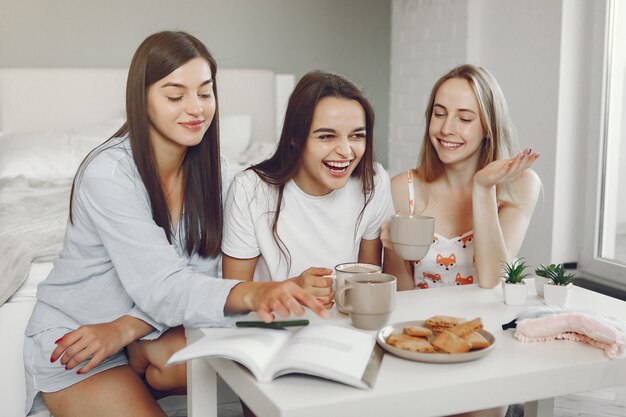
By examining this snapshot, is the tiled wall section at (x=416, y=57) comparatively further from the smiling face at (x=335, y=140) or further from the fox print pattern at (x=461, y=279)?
the smiling face at (x=335, y=140)

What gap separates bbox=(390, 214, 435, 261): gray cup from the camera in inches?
55.4

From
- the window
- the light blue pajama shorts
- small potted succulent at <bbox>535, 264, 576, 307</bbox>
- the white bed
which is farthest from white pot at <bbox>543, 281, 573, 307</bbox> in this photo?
the window

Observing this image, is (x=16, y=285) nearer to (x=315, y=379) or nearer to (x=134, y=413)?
(x=134, y=413)

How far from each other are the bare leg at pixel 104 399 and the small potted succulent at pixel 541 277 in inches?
33.7

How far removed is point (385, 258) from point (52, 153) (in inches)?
83.0

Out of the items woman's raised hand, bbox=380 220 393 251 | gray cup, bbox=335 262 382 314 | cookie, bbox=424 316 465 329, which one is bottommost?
cookie, bbox=424 316 465 329

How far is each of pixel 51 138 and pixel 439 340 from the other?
9.26ft

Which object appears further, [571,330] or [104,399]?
[104,399]

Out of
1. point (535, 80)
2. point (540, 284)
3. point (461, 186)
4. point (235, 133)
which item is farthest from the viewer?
point (235, 133)

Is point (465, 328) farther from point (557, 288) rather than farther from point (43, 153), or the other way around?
point (43, 153)

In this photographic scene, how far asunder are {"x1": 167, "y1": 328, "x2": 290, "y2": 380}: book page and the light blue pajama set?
0.19 meters

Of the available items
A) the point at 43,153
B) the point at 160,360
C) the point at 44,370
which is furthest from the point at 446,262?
the point at 43,153

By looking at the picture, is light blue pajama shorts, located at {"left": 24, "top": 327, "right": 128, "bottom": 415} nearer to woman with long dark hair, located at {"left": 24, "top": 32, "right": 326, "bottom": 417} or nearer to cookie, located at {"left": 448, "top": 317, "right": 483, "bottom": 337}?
woman with long dark hair, located at {"left": 24, "top": 32, "right": 326, "bottom": 417}

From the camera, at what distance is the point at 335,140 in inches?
63.6
